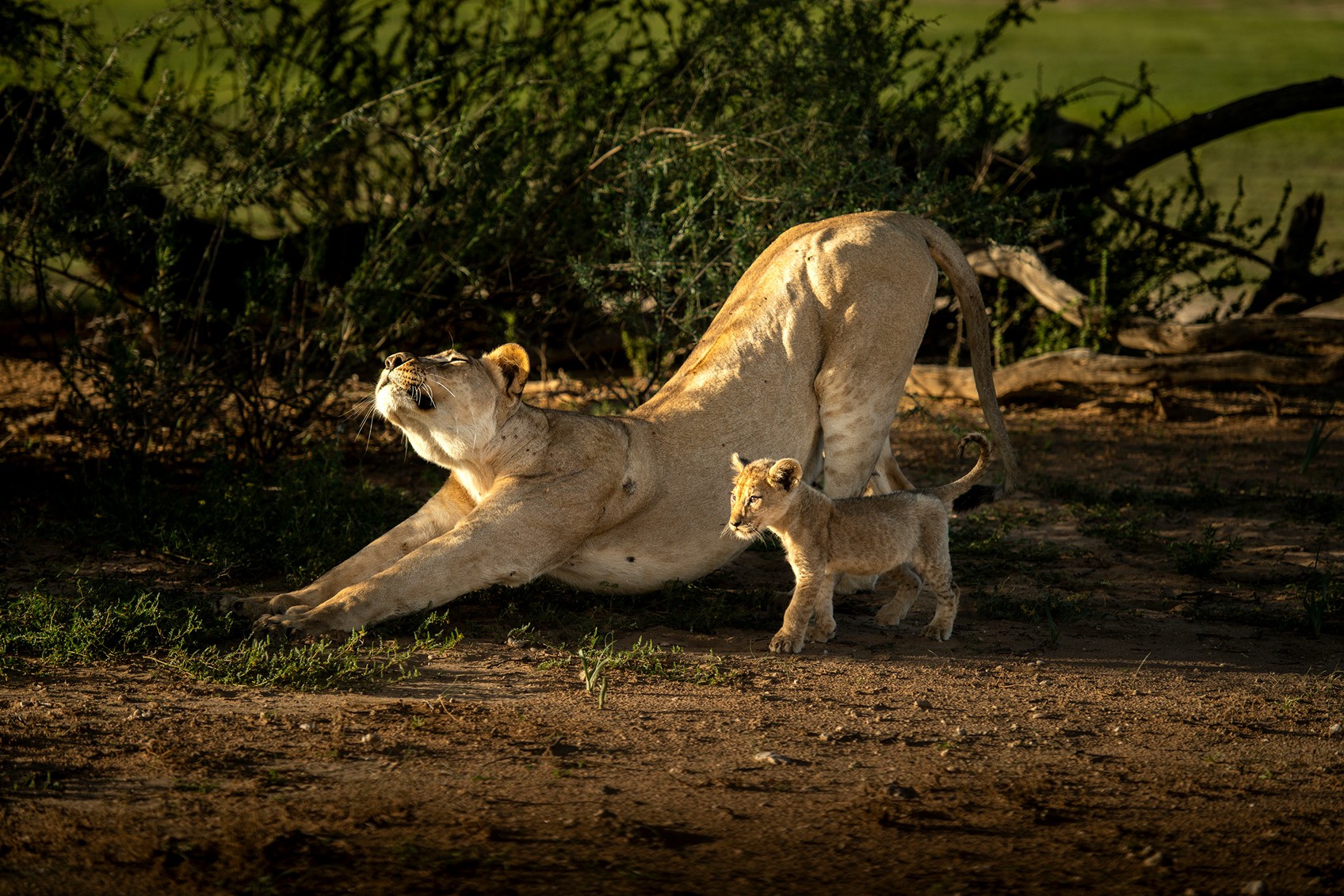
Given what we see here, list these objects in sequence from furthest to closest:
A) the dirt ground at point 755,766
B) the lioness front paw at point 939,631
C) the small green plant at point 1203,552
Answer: the small green plant at point 1203,552
the lioness front paw at point 939,631
the dirt ground at point 755,766

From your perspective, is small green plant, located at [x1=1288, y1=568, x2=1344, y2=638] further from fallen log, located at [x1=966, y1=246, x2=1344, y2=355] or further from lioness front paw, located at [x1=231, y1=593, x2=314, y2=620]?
lioness front paw, located at [x1=231, y1=593, x2=314, y2=620]

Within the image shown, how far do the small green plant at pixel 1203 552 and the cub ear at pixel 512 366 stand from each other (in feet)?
10.3

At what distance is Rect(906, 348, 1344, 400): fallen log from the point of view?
30.1 feet

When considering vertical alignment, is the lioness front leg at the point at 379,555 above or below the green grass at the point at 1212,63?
below

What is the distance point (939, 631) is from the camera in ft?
18.4

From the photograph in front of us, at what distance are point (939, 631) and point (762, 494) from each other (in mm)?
945

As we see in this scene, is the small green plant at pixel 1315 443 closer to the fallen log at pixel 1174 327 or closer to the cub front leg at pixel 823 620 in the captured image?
the fallen log at pixel 1174 327

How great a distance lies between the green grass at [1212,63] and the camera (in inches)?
833

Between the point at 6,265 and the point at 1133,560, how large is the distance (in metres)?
5.80

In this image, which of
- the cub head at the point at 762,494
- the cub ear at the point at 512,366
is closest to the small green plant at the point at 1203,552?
the cub head at the point at 762,494

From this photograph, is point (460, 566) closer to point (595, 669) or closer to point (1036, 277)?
point (595, 669)

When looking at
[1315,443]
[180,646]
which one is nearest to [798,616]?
[180,646]

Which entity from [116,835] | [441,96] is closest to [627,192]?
[441,96]

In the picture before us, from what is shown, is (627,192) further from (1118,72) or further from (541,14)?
(1118,72)
